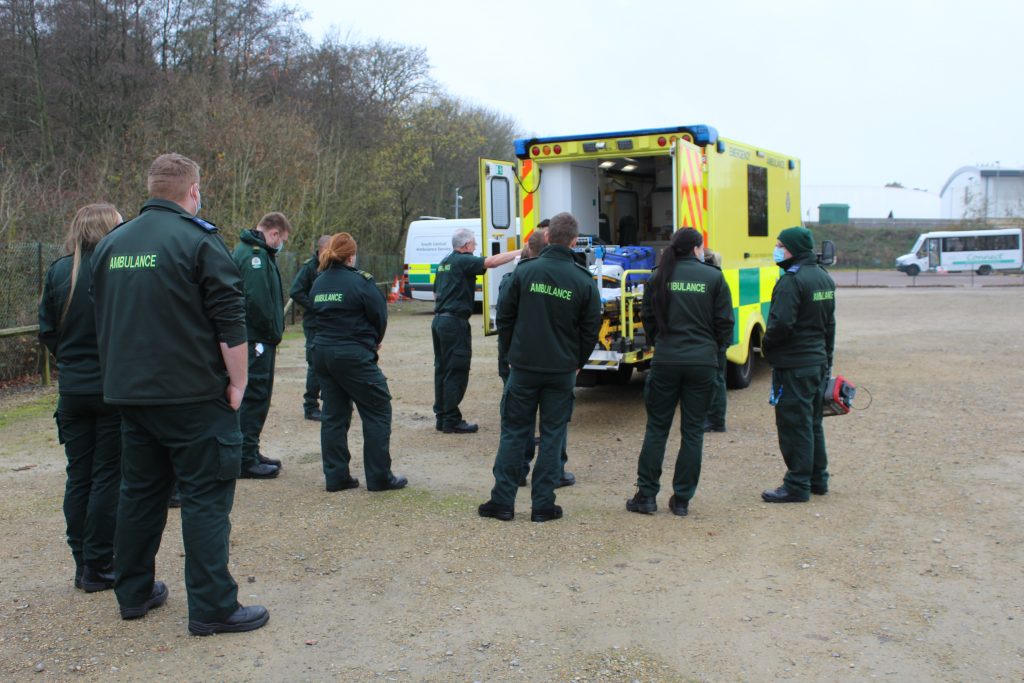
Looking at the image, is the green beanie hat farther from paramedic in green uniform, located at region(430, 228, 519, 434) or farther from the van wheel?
the van wheel

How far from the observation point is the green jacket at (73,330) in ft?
14.1

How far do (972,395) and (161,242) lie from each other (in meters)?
8.92

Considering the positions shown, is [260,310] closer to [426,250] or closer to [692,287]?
[692,287]

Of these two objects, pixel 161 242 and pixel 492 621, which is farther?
pixel 492 621

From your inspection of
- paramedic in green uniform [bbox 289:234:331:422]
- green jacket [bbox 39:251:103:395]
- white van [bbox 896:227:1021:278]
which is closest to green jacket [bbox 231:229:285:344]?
paramedic in green uniform [bbox 289:234:331:422]

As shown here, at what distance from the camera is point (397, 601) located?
427 centimetres

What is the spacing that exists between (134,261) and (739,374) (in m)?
7.89

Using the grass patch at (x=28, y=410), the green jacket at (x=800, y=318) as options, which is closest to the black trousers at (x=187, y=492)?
the green jacket at (x=800, y=318)

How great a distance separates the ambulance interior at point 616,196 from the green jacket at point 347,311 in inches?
158

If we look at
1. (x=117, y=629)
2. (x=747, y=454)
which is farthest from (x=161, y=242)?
(x=747, y=454)

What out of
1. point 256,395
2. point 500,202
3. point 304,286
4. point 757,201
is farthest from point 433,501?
point 757,201

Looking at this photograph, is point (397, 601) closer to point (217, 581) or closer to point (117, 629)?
point (217, 581)

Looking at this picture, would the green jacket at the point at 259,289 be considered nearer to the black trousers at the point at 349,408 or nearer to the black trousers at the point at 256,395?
the black trousers at the point at 256,395

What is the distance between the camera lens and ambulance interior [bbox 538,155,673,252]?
9570 mm
